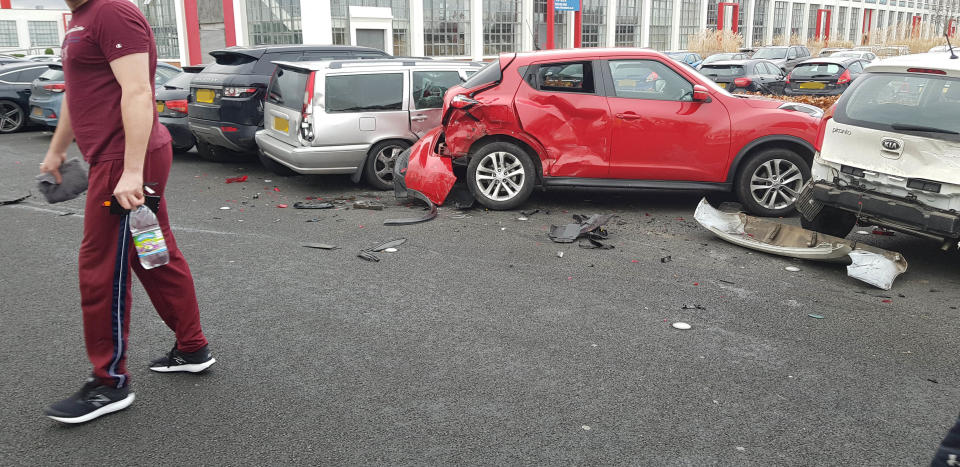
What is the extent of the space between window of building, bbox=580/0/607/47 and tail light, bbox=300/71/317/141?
40763mm

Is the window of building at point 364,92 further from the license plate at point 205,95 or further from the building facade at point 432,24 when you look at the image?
the building facade at point 432,24

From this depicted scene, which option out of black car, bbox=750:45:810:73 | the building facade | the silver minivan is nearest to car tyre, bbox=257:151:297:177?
the silver minivan

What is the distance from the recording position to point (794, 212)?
8016mm

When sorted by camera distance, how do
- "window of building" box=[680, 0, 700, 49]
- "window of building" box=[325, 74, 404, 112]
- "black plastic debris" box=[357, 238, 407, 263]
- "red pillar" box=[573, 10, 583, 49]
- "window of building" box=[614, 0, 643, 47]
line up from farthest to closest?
"window of building" box=[680, 0, 700, 49], "window of building" box=[614, 0, 643, 47], "red pillar" box=[573, 10, 583, 49], "window of building" box=[325, 74, 404, 112], "black plastic debris" box=[357, 238, 407, 263]

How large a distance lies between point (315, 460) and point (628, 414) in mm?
1440

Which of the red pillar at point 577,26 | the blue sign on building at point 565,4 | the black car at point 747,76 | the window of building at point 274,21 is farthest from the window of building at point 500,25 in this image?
the black car at point 747,76

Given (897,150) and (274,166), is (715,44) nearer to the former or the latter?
(274,166)

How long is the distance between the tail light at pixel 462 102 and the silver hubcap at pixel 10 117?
12.5 metres

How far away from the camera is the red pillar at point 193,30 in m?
39.0

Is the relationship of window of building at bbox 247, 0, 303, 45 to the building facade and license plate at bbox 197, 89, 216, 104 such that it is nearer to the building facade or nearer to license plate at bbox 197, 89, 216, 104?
the building facade

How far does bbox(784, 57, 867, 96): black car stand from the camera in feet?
64.6

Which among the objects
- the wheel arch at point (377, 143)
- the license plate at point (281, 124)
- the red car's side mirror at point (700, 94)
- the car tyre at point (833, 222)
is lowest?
the car tyre at point (833, 222)

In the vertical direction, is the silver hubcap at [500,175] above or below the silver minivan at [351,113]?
below

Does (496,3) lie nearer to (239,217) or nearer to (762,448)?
(239,217)
